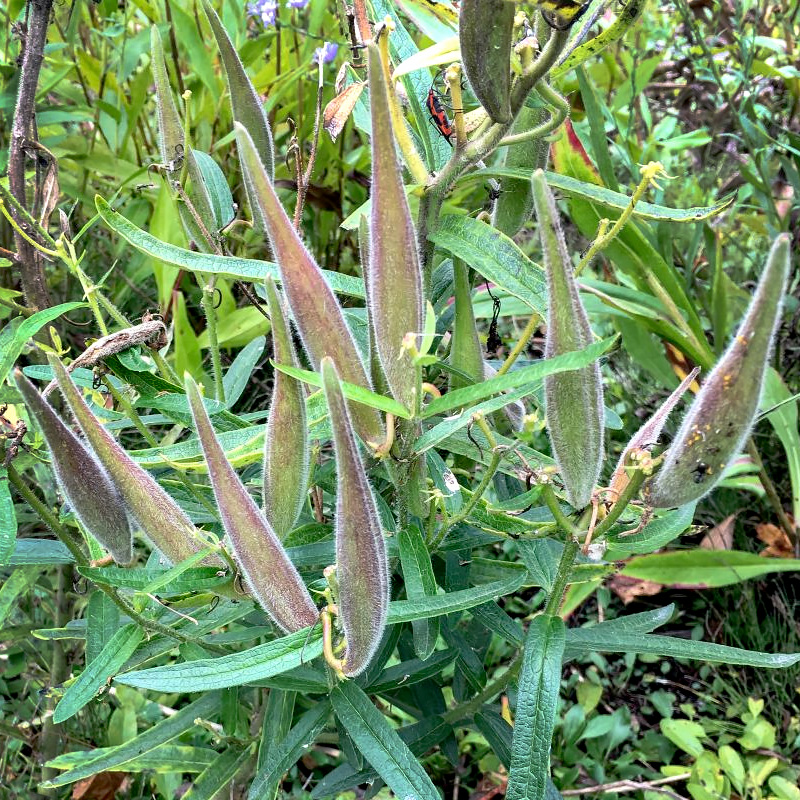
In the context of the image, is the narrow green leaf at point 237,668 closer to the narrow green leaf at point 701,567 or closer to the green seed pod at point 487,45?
the green seed pod at point 487,45

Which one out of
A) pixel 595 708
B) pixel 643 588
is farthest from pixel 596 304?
pixel 595 708

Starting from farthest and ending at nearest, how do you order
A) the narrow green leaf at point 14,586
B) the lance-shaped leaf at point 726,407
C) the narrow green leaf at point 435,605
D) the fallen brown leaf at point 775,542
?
the fallen brown leaf at point 775,542 → the narrow green leaf at point 14,586 → the narrow green leaf at point 435,605 → the lance-shaped leaf at point 726,407

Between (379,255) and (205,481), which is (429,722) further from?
(379,255)

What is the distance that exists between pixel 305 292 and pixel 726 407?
1.27ft

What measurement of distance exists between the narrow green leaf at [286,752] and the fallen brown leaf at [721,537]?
143 centimetres

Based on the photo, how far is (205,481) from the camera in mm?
1101

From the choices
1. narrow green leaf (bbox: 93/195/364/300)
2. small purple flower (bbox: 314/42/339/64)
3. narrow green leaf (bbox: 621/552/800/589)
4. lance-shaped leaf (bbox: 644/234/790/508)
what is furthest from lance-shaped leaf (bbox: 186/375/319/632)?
narrow green leaf (bbox: 621/552/800/589)

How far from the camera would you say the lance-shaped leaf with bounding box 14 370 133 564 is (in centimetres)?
76

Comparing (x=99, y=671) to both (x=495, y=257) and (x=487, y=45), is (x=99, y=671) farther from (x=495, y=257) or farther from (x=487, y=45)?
(x=487, y=45)

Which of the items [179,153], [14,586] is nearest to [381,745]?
[14,586]

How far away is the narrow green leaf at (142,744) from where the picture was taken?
1023 millimetres

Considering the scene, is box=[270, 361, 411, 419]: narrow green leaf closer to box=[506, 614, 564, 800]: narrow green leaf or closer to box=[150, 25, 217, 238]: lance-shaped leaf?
box=[506, 614, 564, 800]: narrow green leaf

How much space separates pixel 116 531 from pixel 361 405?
0.31 meters

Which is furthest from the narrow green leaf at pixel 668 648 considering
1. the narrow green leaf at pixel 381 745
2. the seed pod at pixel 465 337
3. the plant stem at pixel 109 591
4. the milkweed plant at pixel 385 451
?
the plant stem at pixel 109 591
